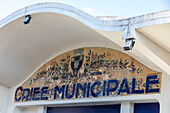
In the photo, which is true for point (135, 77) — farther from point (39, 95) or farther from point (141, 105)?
point (39, 95)

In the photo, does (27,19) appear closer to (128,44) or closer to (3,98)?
(128,44)

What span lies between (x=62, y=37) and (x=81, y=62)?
0.87m

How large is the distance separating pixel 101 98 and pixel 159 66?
1924 mm

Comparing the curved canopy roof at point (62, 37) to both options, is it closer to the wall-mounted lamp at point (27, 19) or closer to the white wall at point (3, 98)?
the wall-mounted lamp at point (27, 19)

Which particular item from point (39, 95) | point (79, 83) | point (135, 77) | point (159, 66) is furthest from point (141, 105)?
point (39, 95)

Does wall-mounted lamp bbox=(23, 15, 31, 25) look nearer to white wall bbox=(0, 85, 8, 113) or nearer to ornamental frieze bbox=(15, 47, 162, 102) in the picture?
ornamental frieze bbox=(15, 47, 162, 102)

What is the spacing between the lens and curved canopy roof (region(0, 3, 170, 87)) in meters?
7.05

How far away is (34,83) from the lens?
36.1ft

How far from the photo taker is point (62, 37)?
9.80 meters

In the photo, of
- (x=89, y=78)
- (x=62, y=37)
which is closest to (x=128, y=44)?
(x=89, y=78)

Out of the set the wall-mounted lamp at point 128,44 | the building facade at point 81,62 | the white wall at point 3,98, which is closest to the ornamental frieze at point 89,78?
the building facade at point 81,62

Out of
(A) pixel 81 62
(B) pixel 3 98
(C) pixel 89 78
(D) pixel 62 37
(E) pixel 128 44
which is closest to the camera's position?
(E) pixel 128 44

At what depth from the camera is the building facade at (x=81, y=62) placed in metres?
7.40

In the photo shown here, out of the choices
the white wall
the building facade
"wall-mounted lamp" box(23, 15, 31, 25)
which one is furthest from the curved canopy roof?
the white wall
